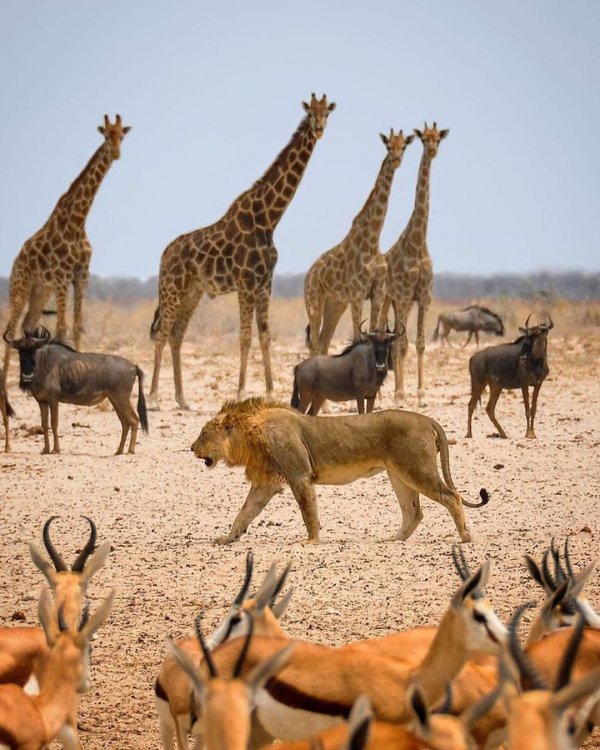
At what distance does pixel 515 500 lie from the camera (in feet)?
40.6

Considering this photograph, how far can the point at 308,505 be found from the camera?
1082cm

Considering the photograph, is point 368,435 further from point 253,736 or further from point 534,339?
point 534,339

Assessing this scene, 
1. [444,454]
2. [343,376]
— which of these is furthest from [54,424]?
[444,454]

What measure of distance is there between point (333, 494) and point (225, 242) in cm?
916

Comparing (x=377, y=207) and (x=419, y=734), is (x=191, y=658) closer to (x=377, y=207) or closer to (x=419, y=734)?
(x=419, y=734)

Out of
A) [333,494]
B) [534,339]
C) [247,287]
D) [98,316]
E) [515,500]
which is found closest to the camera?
[515,500]

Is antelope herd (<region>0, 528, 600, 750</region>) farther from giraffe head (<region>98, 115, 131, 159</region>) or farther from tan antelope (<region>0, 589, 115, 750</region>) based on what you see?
giraffe head (<region>98, 115, 131, 159</region>)

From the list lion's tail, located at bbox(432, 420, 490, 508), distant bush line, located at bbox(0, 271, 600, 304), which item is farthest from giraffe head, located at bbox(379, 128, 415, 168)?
distant bush line, located at bbox(0, 271, 600, 304)

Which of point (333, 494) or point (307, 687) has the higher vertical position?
point (307, 687)

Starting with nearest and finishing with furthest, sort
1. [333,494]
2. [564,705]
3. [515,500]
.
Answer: [564,705], [515,500], [333,494]

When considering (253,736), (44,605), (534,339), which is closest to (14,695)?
(44,605)

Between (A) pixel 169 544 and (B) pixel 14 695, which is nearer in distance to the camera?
(B) pixel 14 695

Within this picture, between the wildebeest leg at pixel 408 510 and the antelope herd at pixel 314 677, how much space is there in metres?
4.54

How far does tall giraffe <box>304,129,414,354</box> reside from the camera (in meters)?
21.9
